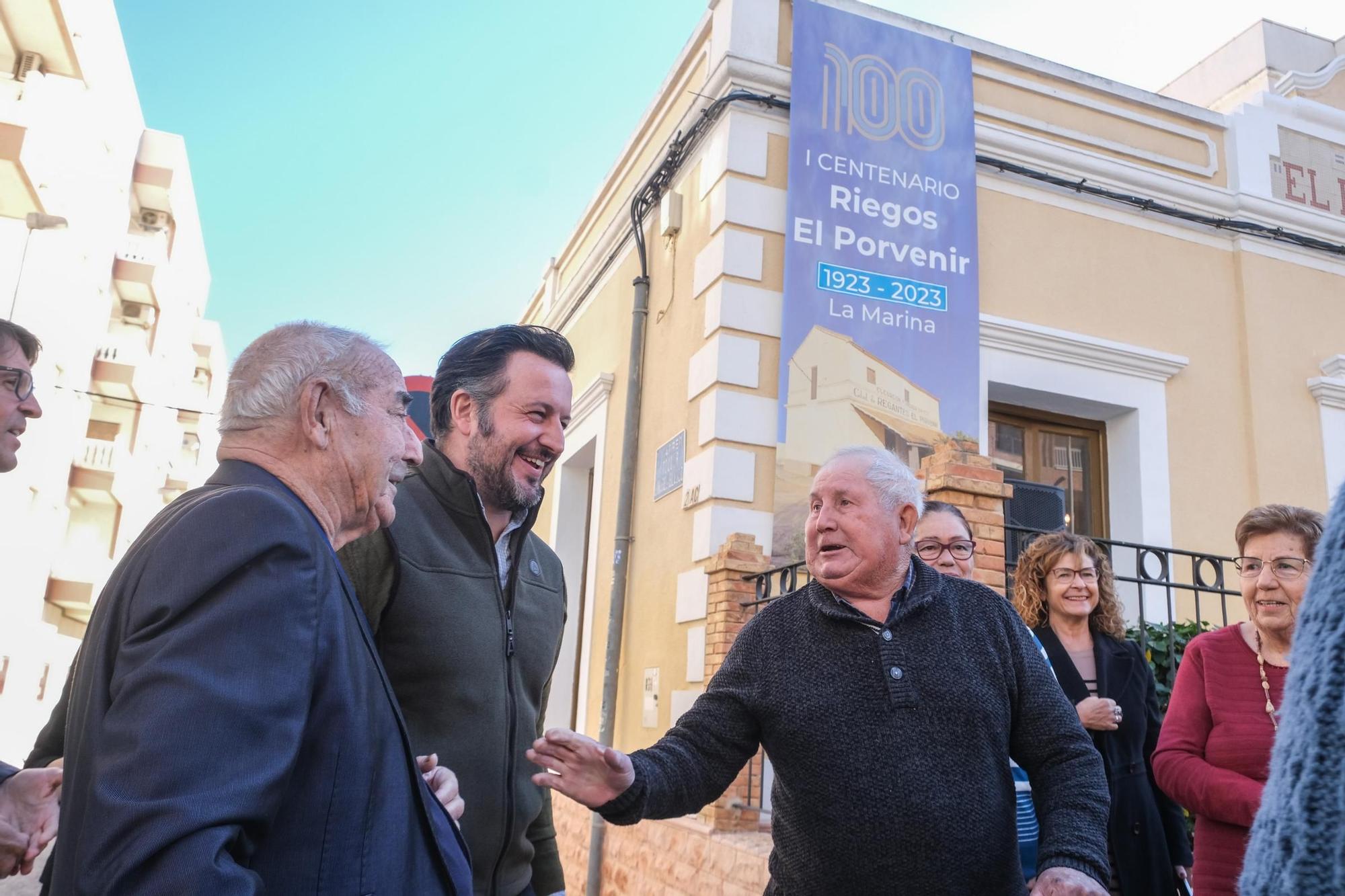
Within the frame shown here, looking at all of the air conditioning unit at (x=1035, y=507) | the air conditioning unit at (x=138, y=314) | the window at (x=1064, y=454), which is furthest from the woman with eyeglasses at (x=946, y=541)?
the air conditioning unit at (x=138, y=314)

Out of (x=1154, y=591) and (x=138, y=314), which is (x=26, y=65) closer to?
(x=138, y=314)

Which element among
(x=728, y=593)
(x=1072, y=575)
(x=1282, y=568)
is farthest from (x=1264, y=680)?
(x=728, y=593)

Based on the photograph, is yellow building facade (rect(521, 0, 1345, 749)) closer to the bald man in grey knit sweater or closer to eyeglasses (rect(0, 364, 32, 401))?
the bald man in grey knit sweater

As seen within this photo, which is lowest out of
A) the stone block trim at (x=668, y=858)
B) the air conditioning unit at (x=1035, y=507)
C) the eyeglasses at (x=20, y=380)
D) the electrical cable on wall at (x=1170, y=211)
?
the stone block trim at (x=668, y=858)

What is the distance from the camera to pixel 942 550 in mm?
3801

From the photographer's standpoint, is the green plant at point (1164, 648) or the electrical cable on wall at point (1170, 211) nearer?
the green plant at point (1164, 648)

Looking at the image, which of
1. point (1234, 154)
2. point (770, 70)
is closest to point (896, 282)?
point (770, 70)

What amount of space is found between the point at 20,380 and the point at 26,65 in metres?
17.4

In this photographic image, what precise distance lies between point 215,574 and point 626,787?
1242mm

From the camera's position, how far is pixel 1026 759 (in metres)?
2.54

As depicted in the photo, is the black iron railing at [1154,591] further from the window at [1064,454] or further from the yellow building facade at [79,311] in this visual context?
the yellow building facade at [79,311]

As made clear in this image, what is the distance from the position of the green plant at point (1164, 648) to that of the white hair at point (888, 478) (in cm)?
293

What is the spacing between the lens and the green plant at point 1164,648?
5223 mm

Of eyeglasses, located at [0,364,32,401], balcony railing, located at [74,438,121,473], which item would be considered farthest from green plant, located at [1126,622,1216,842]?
balcony railing, located at [74,438,121,473]
